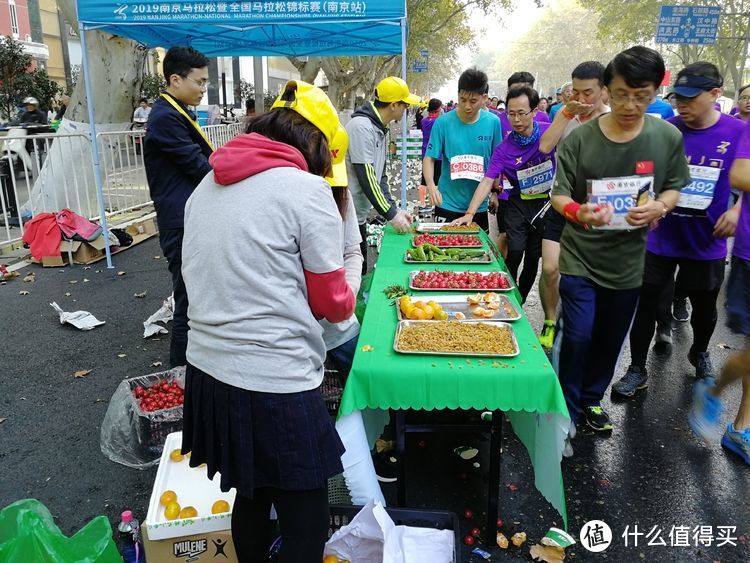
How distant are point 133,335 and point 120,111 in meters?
4.77

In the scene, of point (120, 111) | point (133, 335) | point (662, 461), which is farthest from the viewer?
point (120, 111)

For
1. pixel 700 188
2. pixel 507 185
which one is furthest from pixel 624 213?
pixel 507 185

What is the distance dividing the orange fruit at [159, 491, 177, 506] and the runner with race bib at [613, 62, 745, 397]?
2.89 metres

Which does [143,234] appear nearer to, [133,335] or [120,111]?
[120,111]

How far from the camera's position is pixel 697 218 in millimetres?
3627

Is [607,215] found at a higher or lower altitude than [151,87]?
lower

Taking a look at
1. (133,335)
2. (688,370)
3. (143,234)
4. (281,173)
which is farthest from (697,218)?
(143,234)

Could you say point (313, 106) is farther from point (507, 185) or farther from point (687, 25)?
point (687, 25)

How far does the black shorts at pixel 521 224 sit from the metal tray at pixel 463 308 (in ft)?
6.02

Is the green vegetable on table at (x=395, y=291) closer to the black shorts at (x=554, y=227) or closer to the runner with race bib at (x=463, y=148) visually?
the black shorts at (x=554, y=227)

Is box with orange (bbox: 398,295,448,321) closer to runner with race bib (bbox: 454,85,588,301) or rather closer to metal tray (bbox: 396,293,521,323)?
metal tray (bbox: 396,293,521,323)

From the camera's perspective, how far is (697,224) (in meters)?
3.63

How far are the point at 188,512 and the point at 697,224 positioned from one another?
3266 mm

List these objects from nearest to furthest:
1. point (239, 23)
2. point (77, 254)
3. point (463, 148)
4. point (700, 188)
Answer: point (700, 188) < point (463, 148) < point (239, 23) < point (77, 254)
